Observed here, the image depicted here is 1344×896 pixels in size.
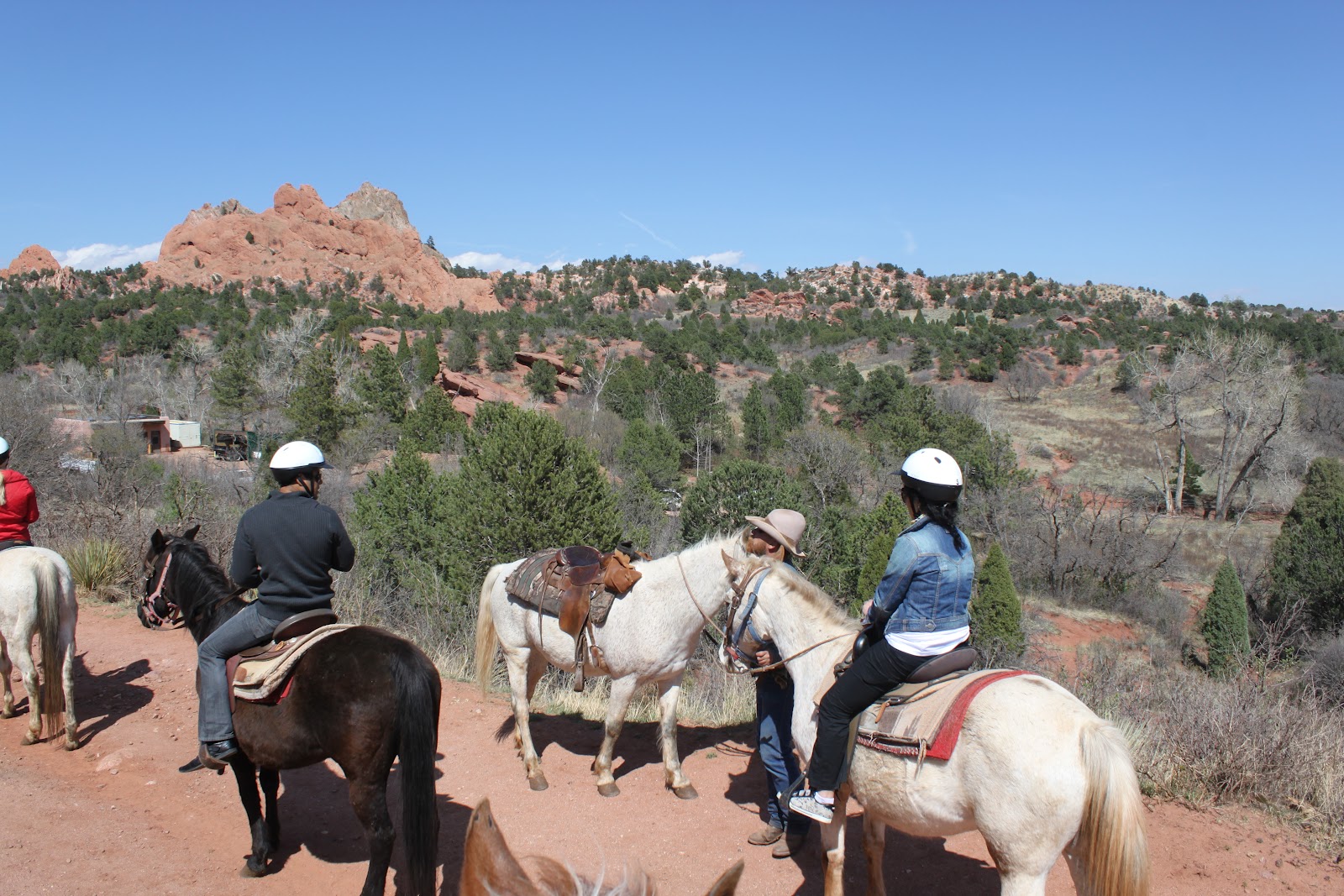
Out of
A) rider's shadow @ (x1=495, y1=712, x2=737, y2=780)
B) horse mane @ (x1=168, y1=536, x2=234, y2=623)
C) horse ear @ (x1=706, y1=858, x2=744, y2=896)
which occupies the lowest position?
rider's shadow @ (x1=495, y1=712, x2=737, y2=780)

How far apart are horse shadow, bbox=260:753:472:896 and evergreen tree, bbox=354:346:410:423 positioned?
30445 mm

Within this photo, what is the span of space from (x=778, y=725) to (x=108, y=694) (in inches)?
260

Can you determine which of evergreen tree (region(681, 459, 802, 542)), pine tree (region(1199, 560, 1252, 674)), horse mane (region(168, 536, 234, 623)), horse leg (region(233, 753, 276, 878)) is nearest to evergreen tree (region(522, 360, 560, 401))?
evergreen tree (region(681, 459, 802, 542))

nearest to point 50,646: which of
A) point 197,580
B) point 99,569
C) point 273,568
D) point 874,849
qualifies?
point 197,580

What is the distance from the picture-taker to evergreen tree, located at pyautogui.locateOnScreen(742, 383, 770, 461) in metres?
32.4

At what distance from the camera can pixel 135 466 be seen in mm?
19297

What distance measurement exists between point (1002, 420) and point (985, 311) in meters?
36.3

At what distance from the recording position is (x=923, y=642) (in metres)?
3.41

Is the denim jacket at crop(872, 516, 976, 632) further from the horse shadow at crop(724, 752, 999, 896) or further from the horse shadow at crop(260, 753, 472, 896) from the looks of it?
the horse shadow at crop(260, 753, 472, 896)

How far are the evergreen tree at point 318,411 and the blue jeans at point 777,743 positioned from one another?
27.3 meters

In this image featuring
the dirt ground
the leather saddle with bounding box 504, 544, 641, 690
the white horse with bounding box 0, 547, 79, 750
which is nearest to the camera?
the dirt ground

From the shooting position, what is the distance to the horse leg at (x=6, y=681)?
6.59 m

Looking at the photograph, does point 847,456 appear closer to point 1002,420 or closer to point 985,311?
point 1002,420

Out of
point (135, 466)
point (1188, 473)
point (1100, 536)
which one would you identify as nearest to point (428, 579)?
point (135, 466)
